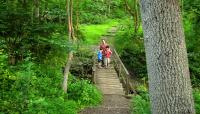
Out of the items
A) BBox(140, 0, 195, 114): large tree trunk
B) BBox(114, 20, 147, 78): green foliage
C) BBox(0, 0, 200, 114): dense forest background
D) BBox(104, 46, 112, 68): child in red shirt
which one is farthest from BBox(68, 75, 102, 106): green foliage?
BBox(140, 0, 195, 114): large tree trunk

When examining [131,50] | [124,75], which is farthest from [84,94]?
[131,50]

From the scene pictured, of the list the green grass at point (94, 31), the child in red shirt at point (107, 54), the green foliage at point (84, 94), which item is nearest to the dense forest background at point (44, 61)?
the green foliage at point (84, 94)

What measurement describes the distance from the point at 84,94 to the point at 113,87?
10.4 feet

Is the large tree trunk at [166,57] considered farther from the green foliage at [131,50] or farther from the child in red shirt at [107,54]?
the green foliage at [131,50]

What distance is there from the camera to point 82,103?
15602 millimetres

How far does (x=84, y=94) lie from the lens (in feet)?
52.6

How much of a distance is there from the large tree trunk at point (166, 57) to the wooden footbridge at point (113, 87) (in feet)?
28.8

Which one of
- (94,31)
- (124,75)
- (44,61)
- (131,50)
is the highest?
(94,31)

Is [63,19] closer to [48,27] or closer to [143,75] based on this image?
[48,27]

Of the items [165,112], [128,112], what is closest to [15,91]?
[128,112]

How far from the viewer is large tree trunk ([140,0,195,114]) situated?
15.9 feet

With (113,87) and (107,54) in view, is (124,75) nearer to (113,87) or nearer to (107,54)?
(107,54)

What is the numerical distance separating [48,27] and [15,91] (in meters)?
5.13

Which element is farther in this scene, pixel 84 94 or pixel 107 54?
pixel 107 54
